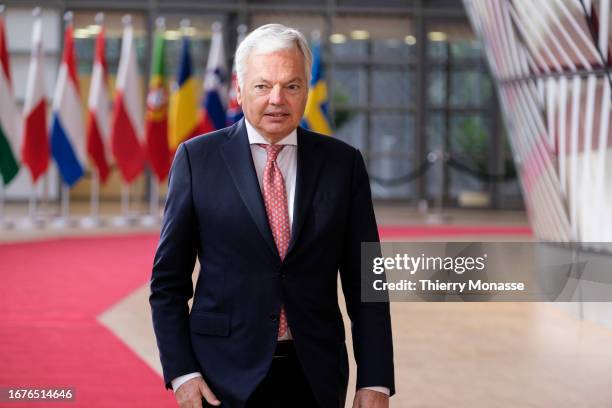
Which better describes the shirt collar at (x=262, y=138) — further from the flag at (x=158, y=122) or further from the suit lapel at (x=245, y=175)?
the flag at (x=158, y=122)

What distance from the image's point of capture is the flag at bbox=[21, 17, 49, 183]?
47.3 ft

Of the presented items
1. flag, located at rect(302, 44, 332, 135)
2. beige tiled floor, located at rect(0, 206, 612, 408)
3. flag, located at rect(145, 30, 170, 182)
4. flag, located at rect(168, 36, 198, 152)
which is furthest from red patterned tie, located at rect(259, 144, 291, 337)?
flag, located at rect(302, 44, 332, 135)

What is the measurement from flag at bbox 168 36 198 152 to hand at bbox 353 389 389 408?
45.8ft

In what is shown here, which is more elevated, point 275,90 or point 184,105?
point 275,90

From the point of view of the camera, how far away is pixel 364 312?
2.29m

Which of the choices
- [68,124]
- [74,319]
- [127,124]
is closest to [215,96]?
[127,124]

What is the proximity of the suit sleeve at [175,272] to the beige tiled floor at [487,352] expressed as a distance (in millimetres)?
2977

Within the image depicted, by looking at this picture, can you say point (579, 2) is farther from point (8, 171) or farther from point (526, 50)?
point (8, 171)

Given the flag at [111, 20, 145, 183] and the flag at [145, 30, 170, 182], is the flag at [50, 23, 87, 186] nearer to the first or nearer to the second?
the flag at [111, 20, 145, 183]

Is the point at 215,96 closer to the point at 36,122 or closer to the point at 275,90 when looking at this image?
the point at 36,122

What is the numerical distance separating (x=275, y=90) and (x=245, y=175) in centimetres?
23

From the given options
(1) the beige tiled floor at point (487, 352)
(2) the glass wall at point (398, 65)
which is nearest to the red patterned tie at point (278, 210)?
(1) the beige tiled floor at point (487, 352)

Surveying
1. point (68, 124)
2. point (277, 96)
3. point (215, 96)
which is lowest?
point (68, 124)

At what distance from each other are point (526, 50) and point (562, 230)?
1.65 m
